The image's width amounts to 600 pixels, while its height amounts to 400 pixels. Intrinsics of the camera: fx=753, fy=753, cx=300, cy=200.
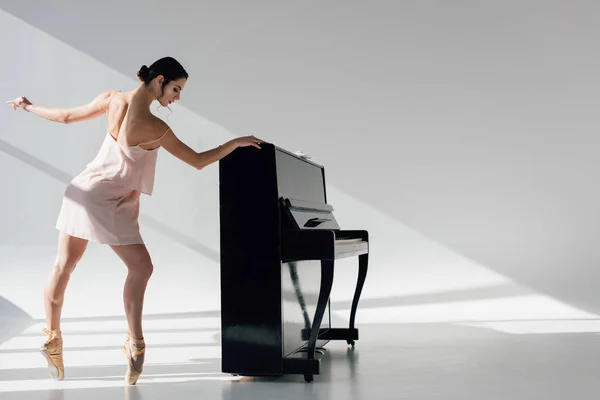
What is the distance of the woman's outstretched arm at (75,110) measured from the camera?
3309 mm

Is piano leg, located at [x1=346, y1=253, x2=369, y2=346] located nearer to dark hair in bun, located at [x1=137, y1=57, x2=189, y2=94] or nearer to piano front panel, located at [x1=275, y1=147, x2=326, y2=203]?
piano front panel, located at [x1=275, y1=147, x2=326, y2=203]

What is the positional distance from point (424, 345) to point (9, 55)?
4546 millimetres

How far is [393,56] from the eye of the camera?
21.6 feet

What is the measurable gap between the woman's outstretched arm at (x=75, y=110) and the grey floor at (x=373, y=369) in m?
1.18

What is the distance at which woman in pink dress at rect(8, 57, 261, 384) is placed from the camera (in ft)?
10.3

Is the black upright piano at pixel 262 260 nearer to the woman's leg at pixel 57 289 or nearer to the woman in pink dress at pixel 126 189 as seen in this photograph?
the woman in pink dress at pixel 126 189

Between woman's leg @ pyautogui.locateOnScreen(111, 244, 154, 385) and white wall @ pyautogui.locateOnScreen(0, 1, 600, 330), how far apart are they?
3.25m

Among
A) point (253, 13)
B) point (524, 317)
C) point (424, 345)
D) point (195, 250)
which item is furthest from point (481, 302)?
point (253, 13)

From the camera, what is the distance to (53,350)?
3.21m

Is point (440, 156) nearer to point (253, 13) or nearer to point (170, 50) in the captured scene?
point (253, 13)

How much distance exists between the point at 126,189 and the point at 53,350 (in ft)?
2.47

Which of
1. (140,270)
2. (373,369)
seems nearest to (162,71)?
(140,270)

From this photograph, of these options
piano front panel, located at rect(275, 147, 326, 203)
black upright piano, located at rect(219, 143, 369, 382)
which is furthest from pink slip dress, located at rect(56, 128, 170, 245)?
piano front panel, located at rect(275, 147, 326, 203)

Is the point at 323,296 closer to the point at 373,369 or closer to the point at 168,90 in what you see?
the point at 373,369
